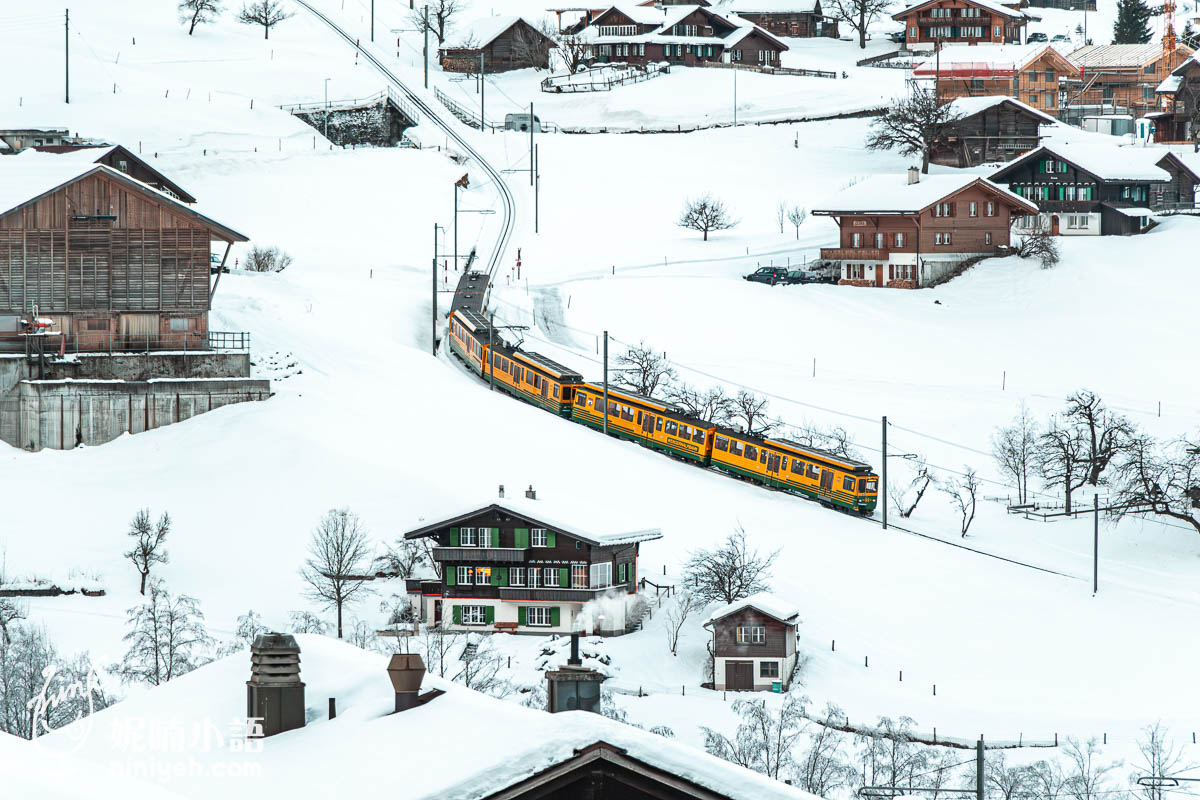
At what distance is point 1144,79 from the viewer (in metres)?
142

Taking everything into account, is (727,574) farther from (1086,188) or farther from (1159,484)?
(1086,188)

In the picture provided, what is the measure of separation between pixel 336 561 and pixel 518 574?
493 cm

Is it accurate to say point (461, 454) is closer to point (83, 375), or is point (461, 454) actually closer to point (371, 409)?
point (371, 409)

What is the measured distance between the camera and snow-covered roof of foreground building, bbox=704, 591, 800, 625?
47.9 metres

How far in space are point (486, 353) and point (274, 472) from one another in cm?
1394

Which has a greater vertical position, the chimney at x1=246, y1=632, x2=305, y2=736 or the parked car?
the parked car

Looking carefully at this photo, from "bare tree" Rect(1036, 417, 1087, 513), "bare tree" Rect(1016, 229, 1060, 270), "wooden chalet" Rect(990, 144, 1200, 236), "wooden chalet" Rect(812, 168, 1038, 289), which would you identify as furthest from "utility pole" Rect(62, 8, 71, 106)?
"bare tree" Rect(1036, 417, 1087, 513)

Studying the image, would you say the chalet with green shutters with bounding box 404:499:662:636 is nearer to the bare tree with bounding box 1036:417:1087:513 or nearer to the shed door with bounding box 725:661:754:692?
the shed door with bounding box 725:661:754:692

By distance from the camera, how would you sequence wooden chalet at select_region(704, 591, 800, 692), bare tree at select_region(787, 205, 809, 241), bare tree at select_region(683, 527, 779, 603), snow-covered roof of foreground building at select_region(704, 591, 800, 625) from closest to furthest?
wooden chalet at select_region(704, 591, 800, 692) < snow-covered roof of foreground building at select_region(704, 591, 800, 625) < bare tree at select_region(683, 527, 779, 603) < bare tree at select_region(787, 205, 809, 241)

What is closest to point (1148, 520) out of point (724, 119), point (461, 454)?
point (461, 454)

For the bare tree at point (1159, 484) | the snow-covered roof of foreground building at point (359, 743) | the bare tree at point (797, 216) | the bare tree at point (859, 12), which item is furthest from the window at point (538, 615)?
the bare tree at point (859, 12)

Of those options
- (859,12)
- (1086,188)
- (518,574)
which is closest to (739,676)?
(518,574)

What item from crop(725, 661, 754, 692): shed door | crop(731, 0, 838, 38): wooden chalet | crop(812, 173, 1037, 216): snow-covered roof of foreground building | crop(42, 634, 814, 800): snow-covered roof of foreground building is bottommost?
crop(725, 661, 754, 692): shed door

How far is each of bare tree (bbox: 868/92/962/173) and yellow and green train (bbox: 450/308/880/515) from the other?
4468 centimetres
